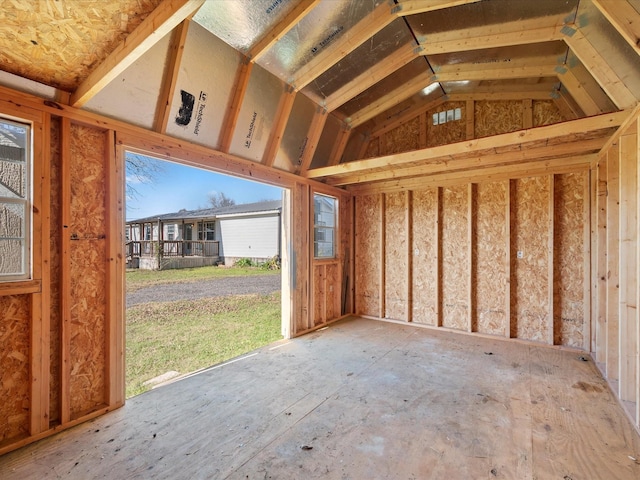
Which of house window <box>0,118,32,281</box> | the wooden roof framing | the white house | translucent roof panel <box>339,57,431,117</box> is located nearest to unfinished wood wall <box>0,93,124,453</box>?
house window <box>0,118,32,281</box>

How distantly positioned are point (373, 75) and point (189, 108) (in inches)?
96.2

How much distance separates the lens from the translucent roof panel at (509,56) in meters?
3.43

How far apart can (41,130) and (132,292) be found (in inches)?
261

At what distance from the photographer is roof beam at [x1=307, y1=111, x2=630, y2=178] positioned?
277 centimetres

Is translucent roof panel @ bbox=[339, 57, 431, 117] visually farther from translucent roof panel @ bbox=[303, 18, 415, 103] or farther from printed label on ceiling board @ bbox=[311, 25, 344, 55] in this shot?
printed label on ceiling board @ bbox=[311, 25, 344, 55]

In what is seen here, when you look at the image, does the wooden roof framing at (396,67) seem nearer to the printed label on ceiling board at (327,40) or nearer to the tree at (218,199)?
the printed label on ceiling board at (327,40)

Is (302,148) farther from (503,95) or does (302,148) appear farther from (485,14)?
(503,95)

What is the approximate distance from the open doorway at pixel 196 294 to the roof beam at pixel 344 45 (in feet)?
5.50

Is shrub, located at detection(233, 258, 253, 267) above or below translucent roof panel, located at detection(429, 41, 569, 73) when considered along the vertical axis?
below

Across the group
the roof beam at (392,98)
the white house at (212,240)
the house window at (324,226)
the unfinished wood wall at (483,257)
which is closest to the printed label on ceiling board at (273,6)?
the roof beam at (392,98)

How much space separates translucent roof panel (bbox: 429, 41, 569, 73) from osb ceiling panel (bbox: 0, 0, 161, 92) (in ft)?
11.8

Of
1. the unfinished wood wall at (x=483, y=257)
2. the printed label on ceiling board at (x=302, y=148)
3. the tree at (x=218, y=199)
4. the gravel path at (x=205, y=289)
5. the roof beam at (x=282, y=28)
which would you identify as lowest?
the gravel path at (x=205, y=289)

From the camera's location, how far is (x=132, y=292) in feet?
25.6

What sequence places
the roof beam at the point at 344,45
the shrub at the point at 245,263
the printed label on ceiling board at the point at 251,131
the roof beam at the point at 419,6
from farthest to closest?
the shrub at the point at 245,263
the printed label on ceiling board at the point at 251,131
the roof beam at the point at 344,45
the roof beam at the point at 419,6
